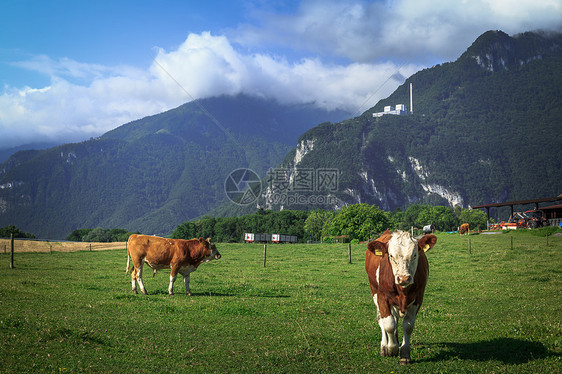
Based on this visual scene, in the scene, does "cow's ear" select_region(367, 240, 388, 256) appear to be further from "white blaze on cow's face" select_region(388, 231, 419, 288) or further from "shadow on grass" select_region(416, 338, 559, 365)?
"shadow on grass" select_region(416, 338, 559, 365)

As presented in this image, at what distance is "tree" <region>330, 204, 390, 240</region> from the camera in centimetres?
9444

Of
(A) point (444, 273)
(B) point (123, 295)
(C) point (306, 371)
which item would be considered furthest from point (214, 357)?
(A) point (444, 273)

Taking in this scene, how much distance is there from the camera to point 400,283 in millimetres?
7973

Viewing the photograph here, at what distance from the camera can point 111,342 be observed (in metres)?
9.88

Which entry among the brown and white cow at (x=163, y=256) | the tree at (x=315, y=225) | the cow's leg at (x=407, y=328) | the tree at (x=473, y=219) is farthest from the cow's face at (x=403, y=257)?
the tree at (x=473, y=219)

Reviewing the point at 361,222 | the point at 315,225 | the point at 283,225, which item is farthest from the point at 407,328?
the point at 283,225

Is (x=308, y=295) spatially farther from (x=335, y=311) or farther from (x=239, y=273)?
(x=239, y=273)

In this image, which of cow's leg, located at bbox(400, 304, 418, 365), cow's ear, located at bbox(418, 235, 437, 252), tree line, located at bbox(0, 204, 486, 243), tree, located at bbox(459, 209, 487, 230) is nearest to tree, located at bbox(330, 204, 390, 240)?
tree line, located at bbox(0, 204, 486, 243)

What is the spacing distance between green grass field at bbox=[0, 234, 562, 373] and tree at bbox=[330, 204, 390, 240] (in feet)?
240

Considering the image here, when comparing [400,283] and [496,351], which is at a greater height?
[400,283]

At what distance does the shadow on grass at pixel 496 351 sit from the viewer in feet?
29.8

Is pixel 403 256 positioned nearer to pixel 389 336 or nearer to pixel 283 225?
pixel 389 336

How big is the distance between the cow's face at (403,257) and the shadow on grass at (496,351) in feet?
6.96

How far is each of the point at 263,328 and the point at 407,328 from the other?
4642mm
